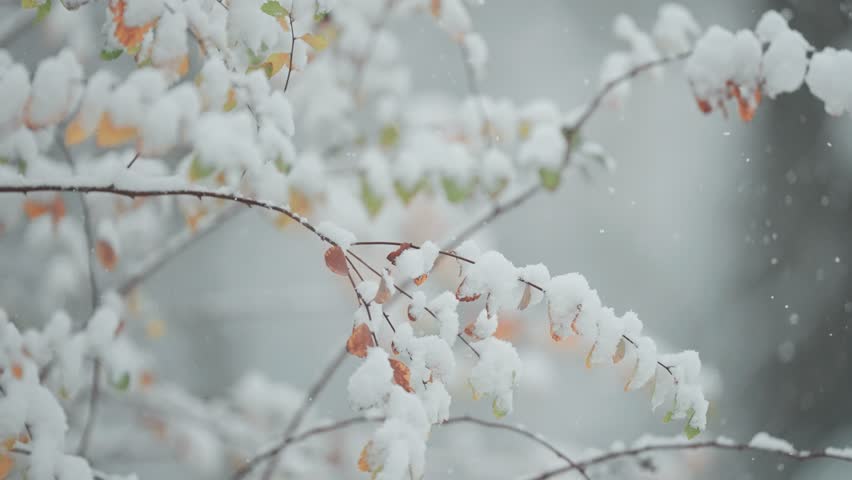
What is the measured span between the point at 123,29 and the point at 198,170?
0.78 ft

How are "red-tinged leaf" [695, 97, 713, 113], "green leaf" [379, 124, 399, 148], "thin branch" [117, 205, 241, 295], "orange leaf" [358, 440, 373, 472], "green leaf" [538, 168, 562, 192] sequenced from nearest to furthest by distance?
"orange leaf" [358, 440, 373, 472], "red-tinged leaf" [695, 97, 713, 113], "green leaf" [538, 168, 562, 192], "thin branch" [117, 205, 241, 295], "green leaf" [379, 124, 399, 148]

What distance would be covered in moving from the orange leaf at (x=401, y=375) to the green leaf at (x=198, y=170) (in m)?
0.40

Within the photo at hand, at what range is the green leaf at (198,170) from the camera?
3.47 ft

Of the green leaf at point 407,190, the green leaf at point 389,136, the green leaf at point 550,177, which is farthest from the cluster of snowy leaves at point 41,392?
the green leaf at point 550,177

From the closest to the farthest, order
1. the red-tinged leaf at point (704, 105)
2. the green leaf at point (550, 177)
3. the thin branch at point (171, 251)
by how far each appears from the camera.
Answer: the red-tinged leaf at point (704, 105), the green leaf at point (550, 177), the thin branch at point (171, 251)

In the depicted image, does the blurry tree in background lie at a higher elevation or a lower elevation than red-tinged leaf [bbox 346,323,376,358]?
higher

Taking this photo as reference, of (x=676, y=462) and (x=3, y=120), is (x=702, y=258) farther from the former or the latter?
(x=3, y=120)

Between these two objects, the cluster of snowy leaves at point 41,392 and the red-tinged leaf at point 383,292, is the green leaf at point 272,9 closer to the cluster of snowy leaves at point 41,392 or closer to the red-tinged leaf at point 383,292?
the red-tinged leaf at point 383,292

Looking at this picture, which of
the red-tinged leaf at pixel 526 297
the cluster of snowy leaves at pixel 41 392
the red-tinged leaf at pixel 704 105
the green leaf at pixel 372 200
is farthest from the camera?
the green leaf at pixel 372 200

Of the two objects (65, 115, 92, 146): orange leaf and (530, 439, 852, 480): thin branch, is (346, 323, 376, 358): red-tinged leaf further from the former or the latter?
(65, 115, 92, 146): orange leaf

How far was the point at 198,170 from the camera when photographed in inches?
41.7

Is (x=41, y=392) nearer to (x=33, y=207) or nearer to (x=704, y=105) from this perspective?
(x=33, y=207)

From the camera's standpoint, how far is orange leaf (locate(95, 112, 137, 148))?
1.29 meters

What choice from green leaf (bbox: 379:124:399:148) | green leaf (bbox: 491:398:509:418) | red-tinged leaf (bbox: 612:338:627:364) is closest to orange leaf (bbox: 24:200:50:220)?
green leaf (bbox: 379:124:399:148)
